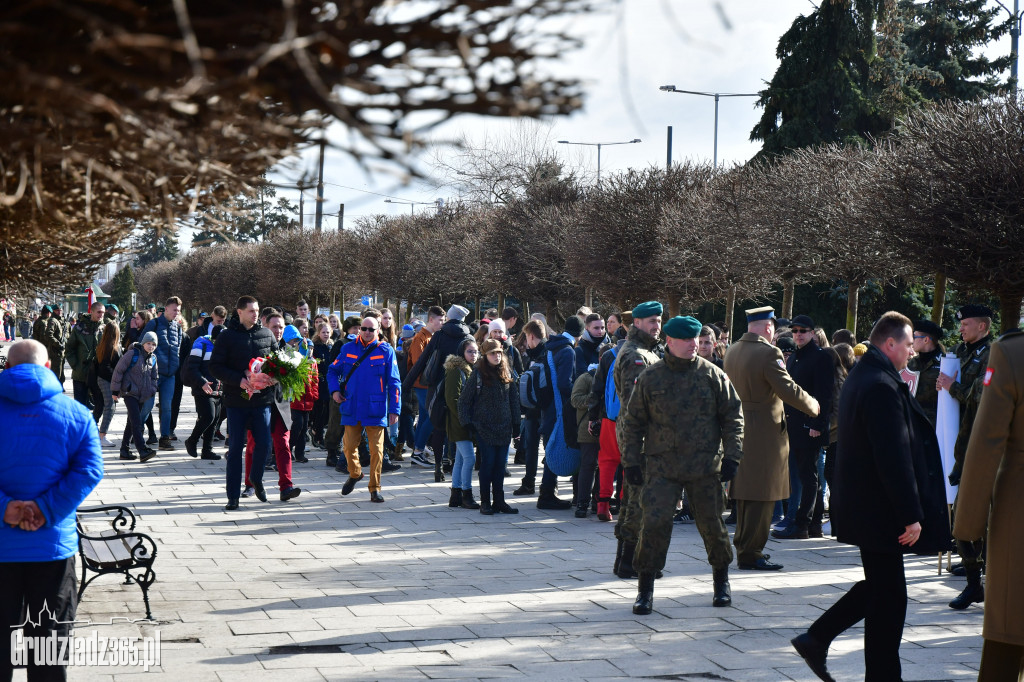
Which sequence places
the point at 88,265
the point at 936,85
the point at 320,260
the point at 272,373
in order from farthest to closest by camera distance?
the point at 320,260, the point at 936,85, the point at 272,373, the point at 88,265

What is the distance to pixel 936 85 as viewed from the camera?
39.5 meters

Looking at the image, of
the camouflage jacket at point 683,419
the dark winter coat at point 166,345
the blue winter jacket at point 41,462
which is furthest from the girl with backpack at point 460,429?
the blue winter jacket at point 41,462

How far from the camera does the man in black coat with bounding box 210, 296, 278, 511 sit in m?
10.9

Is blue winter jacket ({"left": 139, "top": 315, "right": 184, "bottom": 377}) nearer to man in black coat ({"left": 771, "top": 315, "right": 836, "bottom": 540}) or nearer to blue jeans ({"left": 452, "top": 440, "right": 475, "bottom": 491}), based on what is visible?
blue jeans ({"left": 452, "top": 440, "right": 475, "bottom": 491})

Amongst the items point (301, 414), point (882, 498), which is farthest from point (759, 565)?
point (301, 414)

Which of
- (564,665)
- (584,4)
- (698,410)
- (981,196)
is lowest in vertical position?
(564,665)

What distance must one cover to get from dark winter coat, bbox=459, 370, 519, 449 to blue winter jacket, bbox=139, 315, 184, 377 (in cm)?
637

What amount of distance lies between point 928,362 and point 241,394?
6.39m

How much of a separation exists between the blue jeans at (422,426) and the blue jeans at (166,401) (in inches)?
146

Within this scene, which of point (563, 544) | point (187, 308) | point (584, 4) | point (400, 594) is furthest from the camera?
point (187, 308)

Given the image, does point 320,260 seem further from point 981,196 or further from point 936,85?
point 981,196

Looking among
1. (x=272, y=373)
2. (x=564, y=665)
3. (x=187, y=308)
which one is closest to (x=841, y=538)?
(x=564, y=665)

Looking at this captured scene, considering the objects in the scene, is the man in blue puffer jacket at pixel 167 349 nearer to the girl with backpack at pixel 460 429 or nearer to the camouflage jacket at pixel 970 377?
the girl with backpack at pixel 460 429

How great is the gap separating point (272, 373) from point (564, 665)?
5.75 metres
